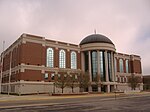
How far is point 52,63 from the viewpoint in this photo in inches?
2566

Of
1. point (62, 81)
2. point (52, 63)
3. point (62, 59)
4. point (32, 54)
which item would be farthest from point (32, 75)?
point (62, 59)

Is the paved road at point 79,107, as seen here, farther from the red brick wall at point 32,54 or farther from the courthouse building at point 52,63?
the red brick wall at point 32,54

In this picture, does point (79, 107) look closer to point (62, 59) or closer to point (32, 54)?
point (32, 54)

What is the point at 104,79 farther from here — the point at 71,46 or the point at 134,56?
the point at 134,56

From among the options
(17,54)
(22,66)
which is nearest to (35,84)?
(22,66)

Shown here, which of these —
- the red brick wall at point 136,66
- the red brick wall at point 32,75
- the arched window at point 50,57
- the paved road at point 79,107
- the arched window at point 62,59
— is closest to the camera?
the paved road at point 79,107

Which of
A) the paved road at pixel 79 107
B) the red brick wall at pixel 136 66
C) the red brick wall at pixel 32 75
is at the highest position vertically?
the red brick wall at pixel 136 66

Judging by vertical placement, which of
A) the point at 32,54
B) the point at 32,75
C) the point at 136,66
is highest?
the point at 32,54

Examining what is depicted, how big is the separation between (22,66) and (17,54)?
7279mm

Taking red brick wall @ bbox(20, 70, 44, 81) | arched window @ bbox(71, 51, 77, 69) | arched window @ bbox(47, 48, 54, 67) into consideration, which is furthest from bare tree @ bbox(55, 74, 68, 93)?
arched window @ bbox(71, 51, 77, 69)

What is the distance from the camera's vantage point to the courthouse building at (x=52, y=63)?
2254 inches

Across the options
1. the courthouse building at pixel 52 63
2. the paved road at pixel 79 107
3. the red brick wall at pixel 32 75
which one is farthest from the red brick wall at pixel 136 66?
the paved road at pixel 79 107

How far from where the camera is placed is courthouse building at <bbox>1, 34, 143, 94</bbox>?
57.3 metres

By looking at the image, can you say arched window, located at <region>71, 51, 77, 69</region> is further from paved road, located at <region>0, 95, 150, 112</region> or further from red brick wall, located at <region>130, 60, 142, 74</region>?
paved road, located at <region>0, 95, 150, 112</region>
